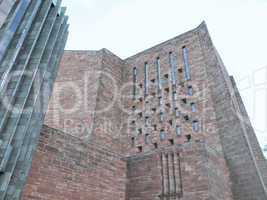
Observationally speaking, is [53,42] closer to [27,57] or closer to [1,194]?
[27,57]

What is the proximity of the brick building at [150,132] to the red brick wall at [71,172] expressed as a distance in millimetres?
21

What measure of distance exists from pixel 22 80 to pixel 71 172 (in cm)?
229

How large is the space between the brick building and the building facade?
0.34 meters

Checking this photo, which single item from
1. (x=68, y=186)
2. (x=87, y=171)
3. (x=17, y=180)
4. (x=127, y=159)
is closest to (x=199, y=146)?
(x=127, y=159)

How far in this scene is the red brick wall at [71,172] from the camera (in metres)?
4.69

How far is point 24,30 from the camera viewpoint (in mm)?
5422

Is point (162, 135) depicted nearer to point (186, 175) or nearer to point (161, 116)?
point (161, 116)

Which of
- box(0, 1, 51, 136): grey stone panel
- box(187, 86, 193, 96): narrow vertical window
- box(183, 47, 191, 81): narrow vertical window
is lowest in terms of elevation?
box(0, 1, 51, 136): grey stone panel

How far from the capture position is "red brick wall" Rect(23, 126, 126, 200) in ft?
15.4

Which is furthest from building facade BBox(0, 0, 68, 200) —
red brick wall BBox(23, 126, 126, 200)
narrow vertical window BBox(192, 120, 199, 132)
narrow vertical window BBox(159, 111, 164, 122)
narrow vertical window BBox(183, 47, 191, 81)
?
narrow vertical window BBox(183, 47, 191, 81)

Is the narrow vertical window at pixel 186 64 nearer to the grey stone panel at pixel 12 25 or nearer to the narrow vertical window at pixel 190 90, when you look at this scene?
the narrow vertical window at pixel 190 90

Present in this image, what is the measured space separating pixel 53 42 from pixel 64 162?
126 inches

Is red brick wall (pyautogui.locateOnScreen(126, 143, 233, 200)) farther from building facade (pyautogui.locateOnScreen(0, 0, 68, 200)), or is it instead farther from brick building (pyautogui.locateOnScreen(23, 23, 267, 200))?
building facade (pyautogui.locateOnScreen(0, 0, 68, 200))

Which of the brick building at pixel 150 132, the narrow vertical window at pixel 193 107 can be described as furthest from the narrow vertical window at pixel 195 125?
the narrow vertical window at pixel 193 107
